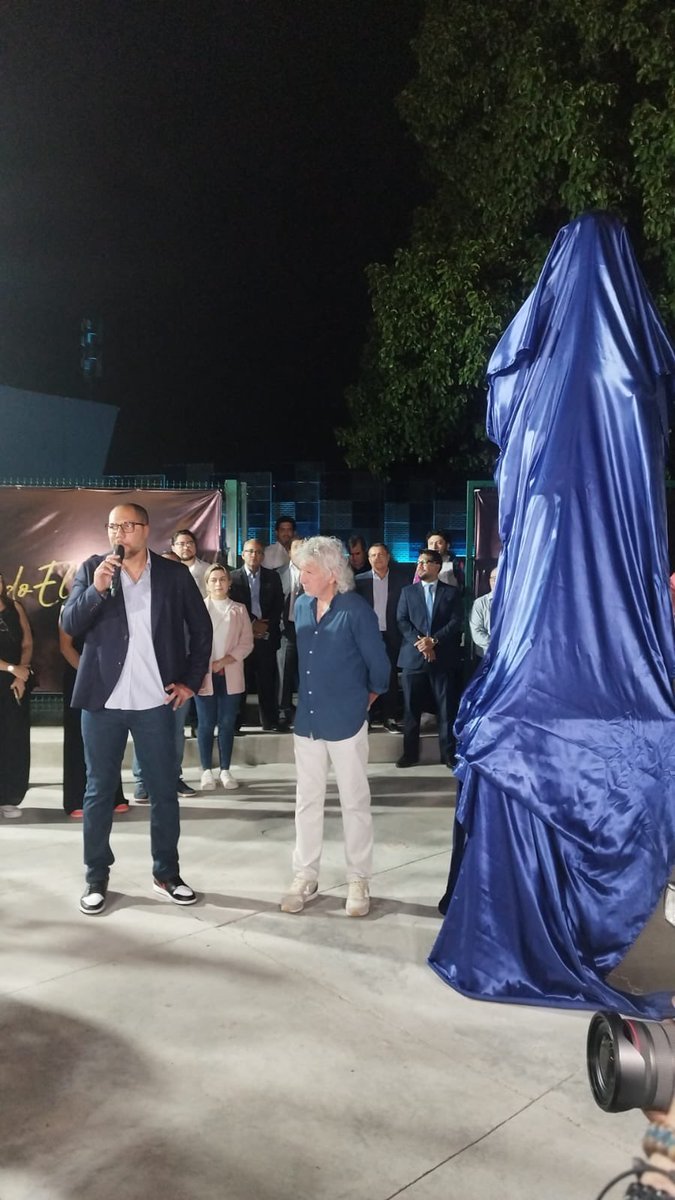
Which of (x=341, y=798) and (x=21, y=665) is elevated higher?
(x=21, y=665)

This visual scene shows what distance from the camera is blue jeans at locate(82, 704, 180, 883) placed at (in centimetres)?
431

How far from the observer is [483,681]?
12.5 feet

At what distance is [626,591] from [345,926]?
6.53 ft

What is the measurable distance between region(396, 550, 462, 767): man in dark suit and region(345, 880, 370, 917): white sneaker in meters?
3.02

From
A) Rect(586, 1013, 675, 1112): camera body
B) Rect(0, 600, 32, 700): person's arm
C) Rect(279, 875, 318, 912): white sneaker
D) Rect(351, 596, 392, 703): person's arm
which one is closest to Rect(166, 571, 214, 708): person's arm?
Rect(351, 596, 392, 703): person's arm

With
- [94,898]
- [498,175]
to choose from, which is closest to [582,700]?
[94,898]

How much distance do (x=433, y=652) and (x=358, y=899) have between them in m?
3.18

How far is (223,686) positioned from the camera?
6695 millimetres

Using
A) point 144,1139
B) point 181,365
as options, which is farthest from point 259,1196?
point 181,365

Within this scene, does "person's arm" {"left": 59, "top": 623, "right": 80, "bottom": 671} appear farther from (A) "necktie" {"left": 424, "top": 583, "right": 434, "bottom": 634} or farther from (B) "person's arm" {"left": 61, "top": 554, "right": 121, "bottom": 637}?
(A) "necktie" {"left": 424, "top": 583, "right": 434, "bottom": 634}

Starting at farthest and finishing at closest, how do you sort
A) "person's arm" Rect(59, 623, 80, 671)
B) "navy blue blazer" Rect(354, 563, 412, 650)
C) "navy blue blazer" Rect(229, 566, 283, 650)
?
1. "navy blue blazer" Rect(354, 563, 412, 650)
2. "navy blue blazer" Rect(229, 566, 283, 650)
3. "person's arm" Rect(59, 623, 80, 671)

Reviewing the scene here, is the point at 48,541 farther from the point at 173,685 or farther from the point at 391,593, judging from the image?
the point at 173,685

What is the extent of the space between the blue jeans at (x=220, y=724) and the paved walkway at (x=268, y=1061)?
1.90 meters

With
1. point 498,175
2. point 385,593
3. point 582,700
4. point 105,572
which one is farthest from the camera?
point 498,175
